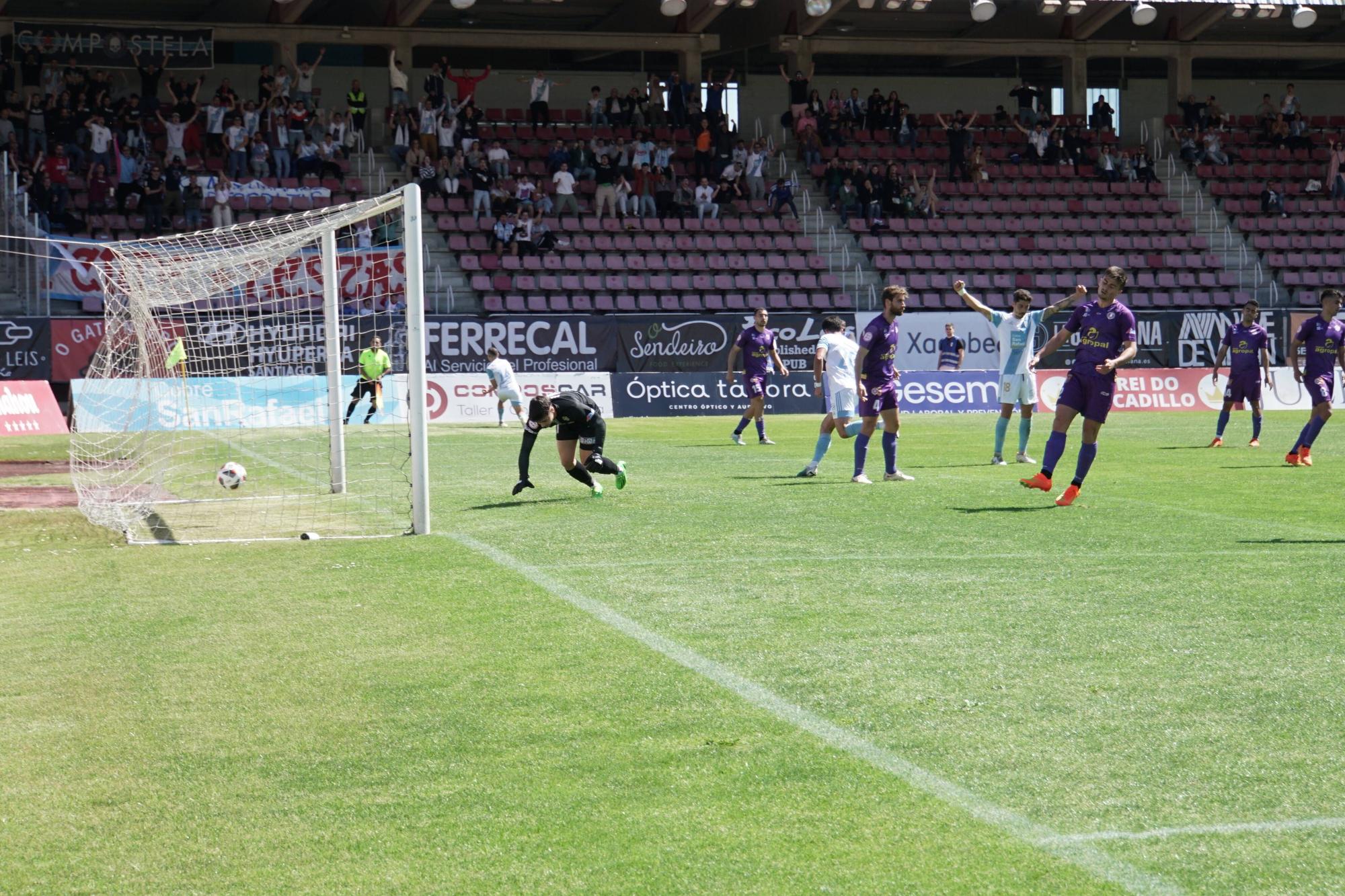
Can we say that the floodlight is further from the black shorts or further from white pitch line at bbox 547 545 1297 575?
white pitch line at bbox 547 545 1297 575

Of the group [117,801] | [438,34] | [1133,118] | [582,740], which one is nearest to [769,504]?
[582,740]

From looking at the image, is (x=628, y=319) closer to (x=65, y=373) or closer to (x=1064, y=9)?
(x=65, y=373)

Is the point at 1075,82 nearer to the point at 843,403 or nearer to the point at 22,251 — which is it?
the point at 22,251

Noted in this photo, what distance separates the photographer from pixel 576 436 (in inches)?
549

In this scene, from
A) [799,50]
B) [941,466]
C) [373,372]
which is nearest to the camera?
[941,466]

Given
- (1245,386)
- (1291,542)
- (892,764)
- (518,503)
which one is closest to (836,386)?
(518,503)

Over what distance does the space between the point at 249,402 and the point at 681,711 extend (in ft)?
74.7

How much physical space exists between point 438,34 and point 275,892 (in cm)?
3817

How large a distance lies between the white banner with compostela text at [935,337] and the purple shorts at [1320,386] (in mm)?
15411

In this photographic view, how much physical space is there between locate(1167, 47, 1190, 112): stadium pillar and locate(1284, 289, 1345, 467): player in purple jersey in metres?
28.3

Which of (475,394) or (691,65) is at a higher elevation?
(691,65)

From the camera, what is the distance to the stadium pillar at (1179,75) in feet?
146

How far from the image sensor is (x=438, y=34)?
3975 centimetres

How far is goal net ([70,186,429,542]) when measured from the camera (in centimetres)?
1252
